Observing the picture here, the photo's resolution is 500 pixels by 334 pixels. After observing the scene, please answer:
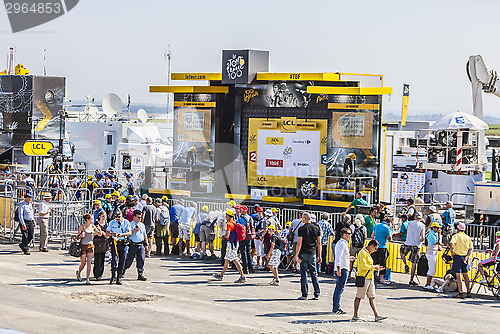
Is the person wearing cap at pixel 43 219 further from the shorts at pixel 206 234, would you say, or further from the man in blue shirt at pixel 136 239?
the man in blue shirt at pixel 136 239

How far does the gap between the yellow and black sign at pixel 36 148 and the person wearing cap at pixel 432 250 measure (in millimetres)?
18148

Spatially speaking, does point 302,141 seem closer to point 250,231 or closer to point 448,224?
point 448,224

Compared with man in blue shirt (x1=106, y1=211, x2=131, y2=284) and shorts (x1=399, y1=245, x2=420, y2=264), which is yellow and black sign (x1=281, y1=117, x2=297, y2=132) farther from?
man in blue shirt (x1=106, y1=211, x2=131, y2=284)

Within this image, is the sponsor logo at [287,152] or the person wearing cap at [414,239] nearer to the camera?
the person wearing cap at [414,239]

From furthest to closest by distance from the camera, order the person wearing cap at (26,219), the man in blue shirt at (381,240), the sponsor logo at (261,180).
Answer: the sponsor logo at (261,180)
the person wearing cap at (26,219)
the man in blue shirt at (381,240)

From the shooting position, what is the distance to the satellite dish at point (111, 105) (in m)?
41.1

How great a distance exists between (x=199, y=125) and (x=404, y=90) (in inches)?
1142

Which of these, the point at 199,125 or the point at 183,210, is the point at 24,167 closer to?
the point at 199,125

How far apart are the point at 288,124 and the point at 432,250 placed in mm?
9039

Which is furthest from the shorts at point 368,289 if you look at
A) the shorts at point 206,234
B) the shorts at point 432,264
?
the shorts at point 206,234

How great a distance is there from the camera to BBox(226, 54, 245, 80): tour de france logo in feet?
81.2

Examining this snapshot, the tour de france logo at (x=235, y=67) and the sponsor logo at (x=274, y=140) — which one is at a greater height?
the tour de france logo at (x=235, y=67)

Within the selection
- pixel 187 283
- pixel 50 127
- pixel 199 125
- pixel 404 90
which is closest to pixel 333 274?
pixel 187 283

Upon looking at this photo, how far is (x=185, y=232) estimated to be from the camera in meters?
19.6
